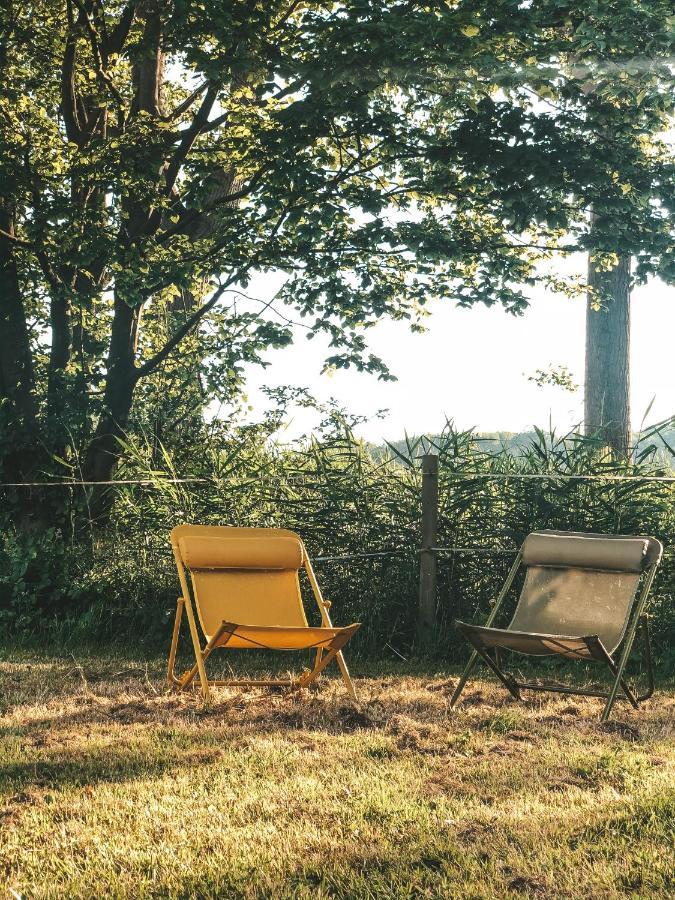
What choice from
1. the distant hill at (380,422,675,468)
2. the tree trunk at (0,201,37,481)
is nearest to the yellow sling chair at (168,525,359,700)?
the distant hill at (380,422,675,468)

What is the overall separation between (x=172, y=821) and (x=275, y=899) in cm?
68

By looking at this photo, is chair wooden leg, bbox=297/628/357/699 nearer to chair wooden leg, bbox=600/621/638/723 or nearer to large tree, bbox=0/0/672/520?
chair wooden leg, bbox=600/621/638/723

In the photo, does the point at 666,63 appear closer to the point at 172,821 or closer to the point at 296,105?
the point at 296,105

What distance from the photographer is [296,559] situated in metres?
5.53

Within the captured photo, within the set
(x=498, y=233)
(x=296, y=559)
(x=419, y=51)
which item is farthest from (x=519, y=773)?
(x=498, y=233)

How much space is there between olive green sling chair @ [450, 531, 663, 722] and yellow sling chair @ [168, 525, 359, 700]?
87 centimetres

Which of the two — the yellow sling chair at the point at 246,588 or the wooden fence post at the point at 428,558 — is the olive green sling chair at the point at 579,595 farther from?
the wooden fence post at the point at 428,558

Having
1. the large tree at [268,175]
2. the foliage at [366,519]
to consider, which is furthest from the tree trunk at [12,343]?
the foliage at [366,519]

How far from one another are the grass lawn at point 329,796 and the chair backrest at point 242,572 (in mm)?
430

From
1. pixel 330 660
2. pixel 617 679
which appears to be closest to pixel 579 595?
pixel 617 679

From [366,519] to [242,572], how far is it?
1.65m

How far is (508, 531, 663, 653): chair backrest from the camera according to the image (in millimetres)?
5086

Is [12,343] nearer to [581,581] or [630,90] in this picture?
[630,90]

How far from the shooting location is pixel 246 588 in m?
5.39
